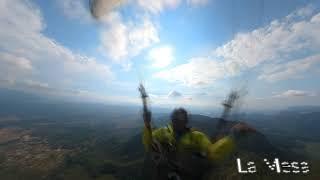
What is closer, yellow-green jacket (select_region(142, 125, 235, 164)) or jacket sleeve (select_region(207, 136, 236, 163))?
jacket sleeve (select_region(207, 136, 236, 163))

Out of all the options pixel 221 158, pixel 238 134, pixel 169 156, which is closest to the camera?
pixel 238 134

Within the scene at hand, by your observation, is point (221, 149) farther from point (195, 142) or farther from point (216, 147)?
point (195, 142)

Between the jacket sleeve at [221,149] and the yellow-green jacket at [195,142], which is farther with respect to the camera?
the yellow-green jacket at [195,142]

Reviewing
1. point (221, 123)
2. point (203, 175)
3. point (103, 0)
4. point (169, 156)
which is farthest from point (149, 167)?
point (103, 0)

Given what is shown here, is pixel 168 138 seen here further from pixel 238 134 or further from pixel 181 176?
pixel 238 134

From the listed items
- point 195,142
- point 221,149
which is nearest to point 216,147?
point 221,149

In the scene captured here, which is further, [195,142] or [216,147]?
[195,142]

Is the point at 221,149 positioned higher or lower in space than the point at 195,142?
lower

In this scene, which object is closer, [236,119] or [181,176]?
[236,119]
